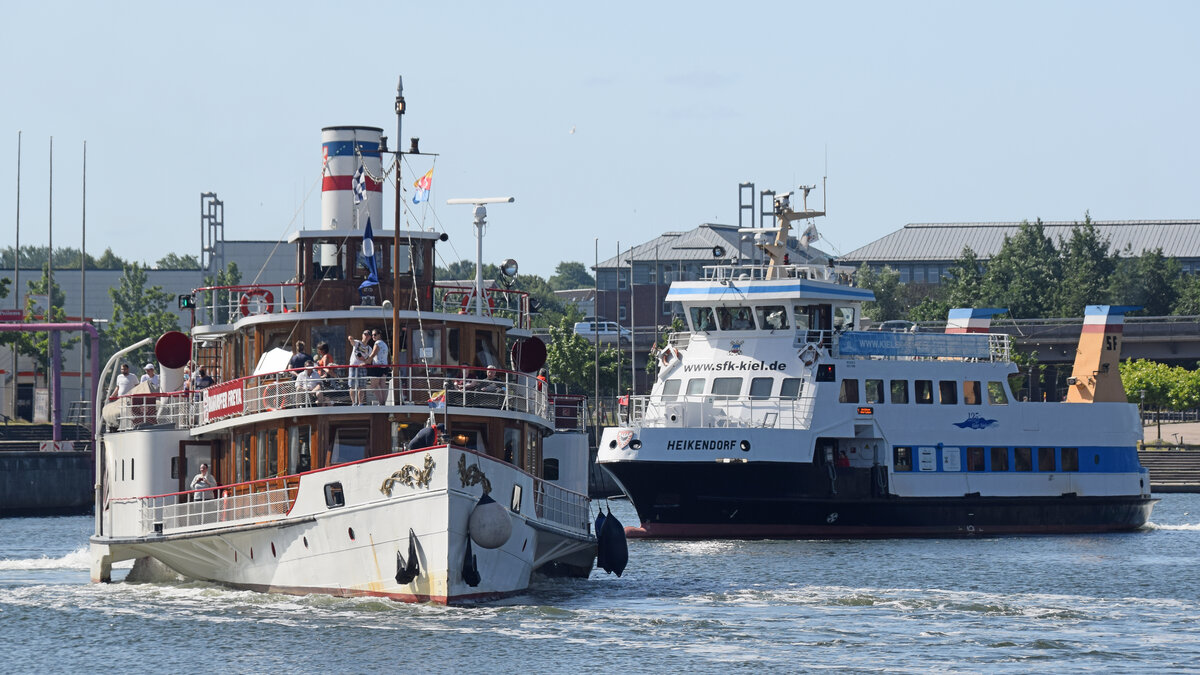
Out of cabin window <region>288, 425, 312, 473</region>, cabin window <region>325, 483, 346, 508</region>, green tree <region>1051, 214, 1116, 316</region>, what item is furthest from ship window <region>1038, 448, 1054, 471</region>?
green tree <region>1051, 214, 1116, 316</region>

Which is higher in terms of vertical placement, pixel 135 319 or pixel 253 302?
pixel 135 319

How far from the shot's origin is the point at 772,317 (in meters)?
56.4

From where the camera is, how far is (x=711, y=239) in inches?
6201

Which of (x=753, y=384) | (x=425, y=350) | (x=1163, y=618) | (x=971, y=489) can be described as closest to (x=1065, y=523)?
(x=971, y=489)

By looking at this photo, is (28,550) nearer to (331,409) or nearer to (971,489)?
(331,409)

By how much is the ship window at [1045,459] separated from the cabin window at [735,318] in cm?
1046

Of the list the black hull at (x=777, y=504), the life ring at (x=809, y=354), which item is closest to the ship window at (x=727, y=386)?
the life ring at (x=809, y=354)

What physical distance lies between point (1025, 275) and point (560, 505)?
10969 cm

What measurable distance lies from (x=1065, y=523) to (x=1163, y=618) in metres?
24.8

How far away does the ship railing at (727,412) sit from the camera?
178ft

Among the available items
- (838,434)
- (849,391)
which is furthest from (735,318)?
(838,434)

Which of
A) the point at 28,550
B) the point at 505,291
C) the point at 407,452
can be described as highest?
the point at 505,291

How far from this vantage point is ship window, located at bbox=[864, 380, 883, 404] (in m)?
55.8

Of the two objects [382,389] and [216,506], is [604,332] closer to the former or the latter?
[216,506]
